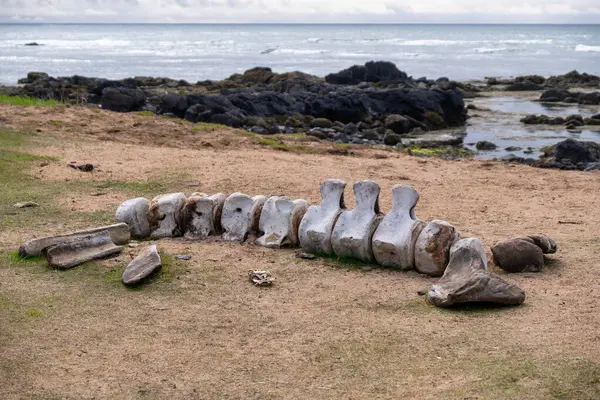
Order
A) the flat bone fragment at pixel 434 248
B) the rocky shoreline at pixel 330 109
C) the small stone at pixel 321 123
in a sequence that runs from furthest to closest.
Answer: the small stone at pixel 321 123 < the rocky shoreline at pixel 330 109 < the flat bone fragment at pixel 434 248

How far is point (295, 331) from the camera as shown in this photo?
18.9 ft

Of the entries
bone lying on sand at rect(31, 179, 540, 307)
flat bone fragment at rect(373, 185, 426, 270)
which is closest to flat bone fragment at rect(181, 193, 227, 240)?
bone lying on sand at rect(31, 179, 540, 307)

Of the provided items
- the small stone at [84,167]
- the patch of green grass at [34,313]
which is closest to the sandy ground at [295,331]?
the patch of green grass at [34,313]

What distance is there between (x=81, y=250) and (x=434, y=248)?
3207 millimetres

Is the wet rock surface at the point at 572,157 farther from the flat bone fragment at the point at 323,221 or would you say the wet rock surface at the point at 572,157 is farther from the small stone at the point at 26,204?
the small stone at the point at 26,204

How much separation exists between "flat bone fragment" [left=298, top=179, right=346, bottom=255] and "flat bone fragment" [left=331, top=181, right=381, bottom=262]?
70 mm

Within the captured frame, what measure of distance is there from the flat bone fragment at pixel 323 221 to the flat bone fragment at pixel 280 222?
0.16 metres

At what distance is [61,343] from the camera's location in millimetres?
5539

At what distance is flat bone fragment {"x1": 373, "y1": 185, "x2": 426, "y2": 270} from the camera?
7.07 m

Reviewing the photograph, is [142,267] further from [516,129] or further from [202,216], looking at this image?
[516,129]

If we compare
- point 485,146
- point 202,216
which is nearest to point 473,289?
point 202,216

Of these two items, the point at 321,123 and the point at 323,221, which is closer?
the point at 323,221

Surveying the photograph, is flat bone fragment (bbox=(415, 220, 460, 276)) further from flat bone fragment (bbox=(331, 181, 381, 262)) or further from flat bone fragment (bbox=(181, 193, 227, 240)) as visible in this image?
flat bone fragment (bbox=(181, 193, 227, 240))

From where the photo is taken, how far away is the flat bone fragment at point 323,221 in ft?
24.7
